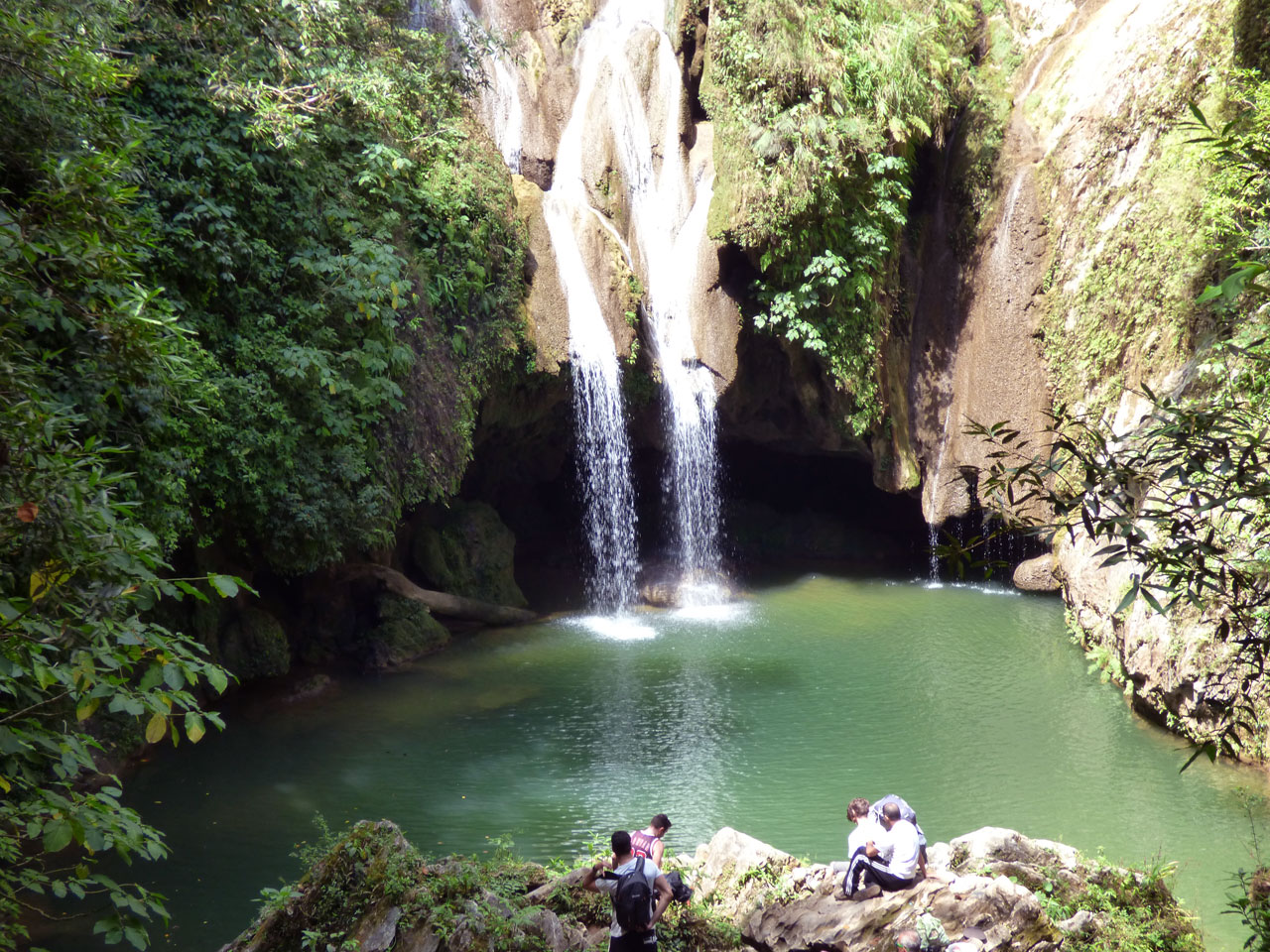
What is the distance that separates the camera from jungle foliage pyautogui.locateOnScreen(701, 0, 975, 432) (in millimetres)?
13594

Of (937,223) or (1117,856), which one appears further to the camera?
(937,223)

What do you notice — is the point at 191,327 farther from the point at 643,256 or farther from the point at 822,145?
the point at 822,145

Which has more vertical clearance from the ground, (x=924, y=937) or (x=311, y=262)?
(x=311, y=262)

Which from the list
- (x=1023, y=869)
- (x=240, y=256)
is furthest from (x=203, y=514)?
(x=1023, y=869)

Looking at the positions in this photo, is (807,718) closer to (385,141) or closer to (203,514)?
(203,514)

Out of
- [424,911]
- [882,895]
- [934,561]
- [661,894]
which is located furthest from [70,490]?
[934,561]

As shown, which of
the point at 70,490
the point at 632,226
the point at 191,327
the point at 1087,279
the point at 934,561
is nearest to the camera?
the point at 70,490

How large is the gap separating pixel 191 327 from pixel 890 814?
737 centimetres

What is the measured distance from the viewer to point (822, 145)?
1346cm

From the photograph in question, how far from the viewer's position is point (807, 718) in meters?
10.5

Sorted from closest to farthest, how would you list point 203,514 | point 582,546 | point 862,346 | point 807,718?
point 203,514, point 807,718, point 862,346, point 582,546

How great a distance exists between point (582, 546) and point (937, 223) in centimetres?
847

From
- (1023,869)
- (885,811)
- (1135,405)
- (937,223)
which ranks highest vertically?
(937,223)

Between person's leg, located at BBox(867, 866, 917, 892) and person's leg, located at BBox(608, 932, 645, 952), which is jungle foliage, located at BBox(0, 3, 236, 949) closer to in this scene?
person's leg, located at BBox(608, 932, 645, 952)
